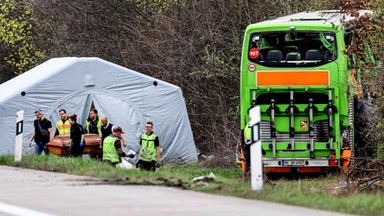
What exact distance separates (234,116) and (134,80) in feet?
13.6

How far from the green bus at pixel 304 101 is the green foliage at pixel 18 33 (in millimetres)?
19725

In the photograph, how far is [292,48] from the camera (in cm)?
2492

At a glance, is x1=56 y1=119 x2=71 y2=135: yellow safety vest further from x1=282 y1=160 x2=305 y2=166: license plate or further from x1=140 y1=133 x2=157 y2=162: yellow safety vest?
x1=282 y1=160 x2=305 y2=166: license plate

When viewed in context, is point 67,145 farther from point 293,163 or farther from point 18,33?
point 18,33

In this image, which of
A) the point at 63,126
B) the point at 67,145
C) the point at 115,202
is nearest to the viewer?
the point at 115,202

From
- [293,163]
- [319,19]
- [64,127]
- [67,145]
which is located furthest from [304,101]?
[64,127]

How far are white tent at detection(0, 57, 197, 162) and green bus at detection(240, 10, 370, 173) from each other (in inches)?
290

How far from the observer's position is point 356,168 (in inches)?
790

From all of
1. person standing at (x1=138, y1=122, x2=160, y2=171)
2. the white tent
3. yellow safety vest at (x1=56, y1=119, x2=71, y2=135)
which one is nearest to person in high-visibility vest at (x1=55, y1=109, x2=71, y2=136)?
yellow safety vest at (x1=56, y1=119, x2=71, y2=135)

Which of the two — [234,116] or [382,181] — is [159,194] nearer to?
[382,181]

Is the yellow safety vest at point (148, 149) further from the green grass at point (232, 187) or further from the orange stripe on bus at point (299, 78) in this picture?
the green grass at point (232, 187)

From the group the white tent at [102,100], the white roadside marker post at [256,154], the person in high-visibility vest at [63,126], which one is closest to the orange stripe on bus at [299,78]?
the person in high-visibility vest at [63,126]

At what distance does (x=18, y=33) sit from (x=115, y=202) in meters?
34.2

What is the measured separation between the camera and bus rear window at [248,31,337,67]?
2417cm
